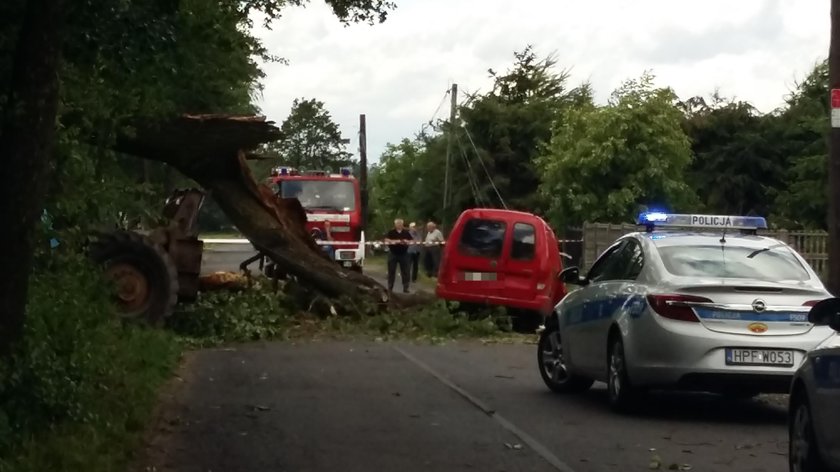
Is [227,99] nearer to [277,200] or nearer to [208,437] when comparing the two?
[277,200]

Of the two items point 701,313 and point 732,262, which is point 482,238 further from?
point 701,313

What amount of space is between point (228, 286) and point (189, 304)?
2.46 metres

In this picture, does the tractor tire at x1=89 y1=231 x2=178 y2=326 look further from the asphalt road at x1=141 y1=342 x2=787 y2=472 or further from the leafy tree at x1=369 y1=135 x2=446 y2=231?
the leafy tree at x1=369 y1=135 x2=446 y2=231

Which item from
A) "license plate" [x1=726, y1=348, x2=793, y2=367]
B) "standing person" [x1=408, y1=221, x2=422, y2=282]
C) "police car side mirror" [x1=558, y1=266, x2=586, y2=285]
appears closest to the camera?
"license plate" [x1=726, y1=348, x2=793, y2=367]

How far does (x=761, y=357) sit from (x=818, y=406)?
12.4ft

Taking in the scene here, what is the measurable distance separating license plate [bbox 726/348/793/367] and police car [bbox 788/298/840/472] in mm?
3102

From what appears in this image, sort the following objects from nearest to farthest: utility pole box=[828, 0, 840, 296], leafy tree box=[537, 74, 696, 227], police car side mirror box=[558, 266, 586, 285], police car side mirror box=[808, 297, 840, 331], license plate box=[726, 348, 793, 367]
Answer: police car side mirror box=[808, 297, 840, 331] → license plate box=[726, 348, 793, 367] → police car side mirror box=[558, 266, 586, 285] → utility pole box=[828, 0, 840, 296] → leafy tree box=[537, 74, 696, 227]

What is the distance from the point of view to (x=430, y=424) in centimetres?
1151

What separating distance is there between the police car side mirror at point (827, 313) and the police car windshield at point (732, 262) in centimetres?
443

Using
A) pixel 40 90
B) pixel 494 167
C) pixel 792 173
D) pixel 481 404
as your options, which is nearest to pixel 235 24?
pixel 481 404

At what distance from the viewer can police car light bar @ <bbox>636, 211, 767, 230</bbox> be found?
12.9 metres

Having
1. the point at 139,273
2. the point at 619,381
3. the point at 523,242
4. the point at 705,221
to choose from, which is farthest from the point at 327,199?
the point at 619,381

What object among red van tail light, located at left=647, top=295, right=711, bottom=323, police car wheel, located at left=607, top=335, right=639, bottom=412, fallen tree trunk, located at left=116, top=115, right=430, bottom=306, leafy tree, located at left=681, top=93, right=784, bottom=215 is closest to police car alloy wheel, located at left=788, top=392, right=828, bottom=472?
red van tail light, located at left=647, top=295, right=711, bottom=323

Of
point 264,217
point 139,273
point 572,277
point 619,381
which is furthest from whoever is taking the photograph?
point 264,217
